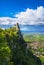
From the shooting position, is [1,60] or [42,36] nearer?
[1,60]

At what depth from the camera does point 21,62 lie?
18234 millimetres

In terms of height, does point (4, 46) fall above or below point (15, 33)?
below

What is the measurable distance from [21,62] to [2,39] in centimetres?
359

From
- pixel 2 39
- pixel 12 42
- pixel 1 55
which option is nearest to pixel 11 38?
pixel 12 42

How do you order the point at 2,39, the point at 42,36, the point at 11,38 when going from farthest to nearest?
the point at 42,36
the point at 11,38
the point at 2,39

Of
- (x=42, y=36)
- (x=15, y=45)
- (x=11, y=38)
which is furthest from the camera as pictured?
(x=42, y=36)

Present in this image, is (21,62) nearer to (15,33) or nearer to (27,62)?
(27,62)

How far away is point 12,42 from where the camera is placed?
18.3m

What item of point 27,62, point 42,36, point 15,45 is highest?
point 42,36

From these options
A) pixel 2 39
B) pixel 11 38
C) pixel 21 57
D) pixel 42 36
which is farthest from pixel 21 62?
pixel 42 36

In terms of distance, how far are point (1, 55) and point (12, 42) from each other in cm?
453

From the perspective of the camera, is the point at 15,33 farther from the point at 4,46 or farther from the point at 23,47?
the point at 4,46

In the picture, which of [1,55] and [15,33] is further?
[15,33]

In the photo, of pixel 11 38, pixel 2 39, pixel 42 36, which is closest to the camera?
pixel 2 39
